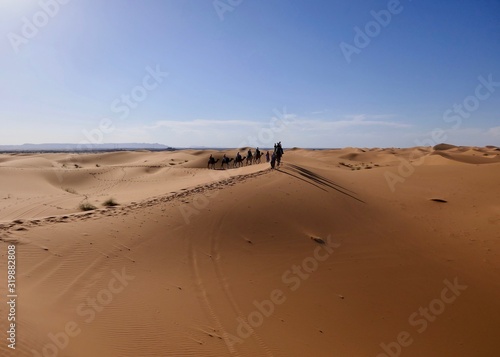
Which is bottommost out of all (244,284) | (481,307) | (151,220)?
(481,307)

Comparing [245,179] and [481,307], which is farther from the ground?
[245,179]

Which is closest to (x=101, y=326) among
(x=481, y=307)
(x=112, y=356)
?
(x=112, y=356)

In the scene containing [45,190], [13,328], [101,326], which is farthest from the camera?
[45,190]

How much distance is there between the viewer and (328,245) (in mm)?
10109

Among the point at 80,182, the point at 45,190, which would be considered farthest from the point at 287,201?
the point at 80,182

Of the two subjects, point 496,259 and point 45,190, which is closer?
point 496,259

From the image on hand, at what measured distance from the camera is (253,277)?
777 centimetres

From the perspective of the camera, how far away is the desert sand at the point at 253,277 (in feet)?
17.4

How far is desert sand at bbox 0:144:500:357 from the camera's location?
5.29 m

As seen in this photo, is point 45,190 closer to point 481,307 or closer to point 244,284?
point 244,284

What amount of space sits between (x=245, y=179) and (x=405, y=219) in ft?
26.8

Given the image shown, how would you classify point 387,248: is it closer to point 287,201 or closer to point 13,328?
point 287,201

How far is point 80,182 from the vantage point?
88.0 feet

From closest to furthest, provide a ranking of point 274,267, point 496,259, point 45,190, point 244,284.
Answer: point 244,284 → point 274,267 → point 496,259 → point 45,190
